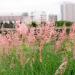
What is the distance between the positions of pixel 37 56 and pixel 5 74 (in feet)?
1.25

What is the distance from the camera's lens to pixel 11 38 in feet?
12.3

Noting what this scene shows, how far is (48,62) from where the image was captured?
3654 mm

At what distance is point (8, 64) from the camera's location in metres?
3.88

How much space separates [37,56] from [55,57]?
19 centimetres

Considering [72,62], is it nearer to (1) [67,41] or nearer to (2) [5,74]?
(1) [67,41]

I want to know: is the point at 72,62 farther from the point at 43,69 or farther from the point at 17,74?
the point at 17,74

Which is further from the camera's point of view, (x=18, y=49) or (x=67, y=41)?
(x=67, y=41)

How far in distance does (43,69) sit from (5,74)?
451 millimetres

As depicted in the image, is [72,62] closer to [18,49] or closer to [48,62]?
[48,62]

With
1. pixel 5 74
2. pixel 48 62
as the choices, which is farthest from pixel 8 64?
pixel 48 62

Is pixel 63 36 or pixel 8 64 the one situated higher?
pixel 63 36

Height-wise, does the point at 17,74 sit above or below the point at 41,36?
below

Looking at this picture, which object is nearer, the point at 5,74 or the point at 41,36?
the point at 41,36

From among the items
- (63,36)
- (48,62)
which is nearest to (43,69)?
(48,62)
